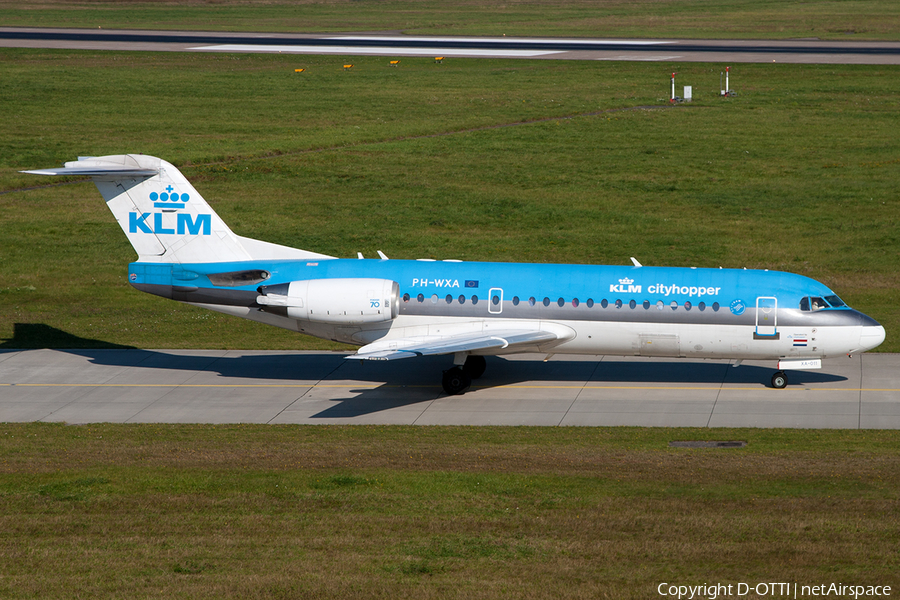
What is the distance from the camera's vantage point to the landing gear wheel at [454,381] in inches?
1107

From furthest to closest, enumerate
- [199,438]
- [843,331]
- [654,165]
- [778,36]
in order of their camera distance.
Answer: [778,36], [654,165], [843,331], [199,438]

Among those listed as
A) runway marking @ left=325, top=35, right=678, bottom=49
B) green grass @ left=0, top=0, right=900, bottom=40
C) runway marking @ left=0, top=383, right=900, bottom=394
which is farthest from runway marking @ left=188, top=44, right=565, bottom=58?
runway marking @ left=0, top=383, right=900, bottom=394

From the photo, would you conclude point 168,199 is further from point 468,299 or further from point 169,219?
point 468,299

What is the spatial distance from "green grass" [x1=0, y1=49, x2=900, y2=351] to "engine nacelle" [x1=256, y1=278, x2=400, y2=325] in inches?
235

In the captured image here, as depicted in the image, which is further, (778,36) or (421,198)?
(778,36)

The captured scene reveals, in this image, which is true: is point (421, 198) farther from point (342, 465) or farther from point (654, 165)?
point (342, 465)

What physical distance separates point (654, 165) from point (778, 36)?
53422 millimetres

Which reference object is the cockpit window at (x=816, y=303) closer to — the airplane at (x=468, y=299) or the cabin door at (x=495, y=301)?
the airplane at (x=468, y=299)

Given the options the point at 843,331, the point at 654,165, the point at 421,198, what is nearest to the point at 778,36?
the point at 654,165

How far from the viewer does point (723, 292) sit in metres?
27.2

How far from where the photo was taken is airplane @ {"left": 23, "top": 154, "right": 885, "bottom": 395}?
27062mm

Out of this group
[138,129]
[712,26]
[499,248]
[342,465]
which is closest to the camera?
[342,465]

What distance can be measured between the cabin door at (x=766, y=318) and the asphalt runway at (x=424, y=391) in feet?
6.04

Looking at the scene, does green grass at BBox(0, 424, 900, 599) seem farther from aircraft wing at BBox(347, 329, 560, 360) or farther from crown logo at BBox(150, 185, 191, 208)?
crown logo at BBox(150, 185, 191, 208)
